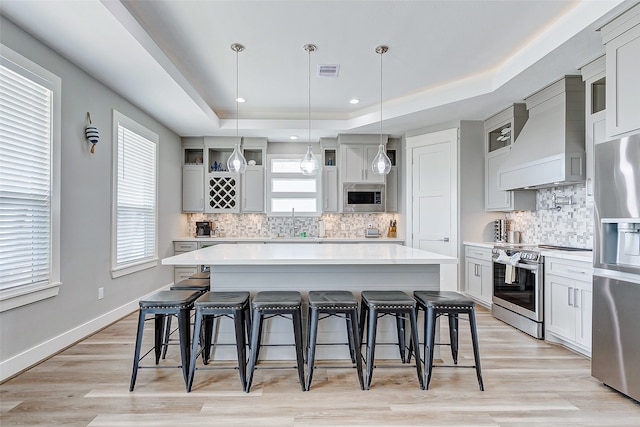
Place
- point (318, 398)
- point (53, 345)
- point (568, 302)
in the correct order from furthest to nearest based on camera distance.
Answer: point (568, 302)
point (53, 345)
point (318, 398)

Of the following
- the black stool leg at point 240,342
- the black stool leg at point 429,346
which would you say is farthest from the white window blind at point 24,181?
the black stool leg at point 429,346

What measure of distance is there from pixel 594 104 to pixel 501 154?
1.36 meters

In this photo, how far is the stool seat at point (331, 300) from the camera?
7.49 ft

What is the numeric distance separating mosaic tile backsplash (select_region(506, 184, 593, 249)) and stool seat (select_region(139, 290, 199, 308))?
3.77m

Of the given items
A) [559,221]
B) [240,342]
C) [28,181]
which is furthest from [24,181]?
[559,221]

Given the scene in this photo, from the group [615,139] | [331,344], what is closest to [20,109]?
[331,344]

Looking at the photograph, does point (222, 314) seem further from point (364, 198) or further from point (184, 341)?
point (364, 198)

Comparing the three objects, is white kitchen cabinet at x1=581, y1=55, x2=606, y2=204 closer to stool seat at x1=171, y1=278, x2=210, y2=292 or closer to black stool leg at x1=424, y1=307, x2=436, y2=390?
black stool leg at x1=424, y1=307, x2=436, y2=390

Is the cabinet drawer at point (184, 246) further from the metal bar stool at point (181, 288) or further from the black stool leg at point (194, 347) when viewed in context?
the black stool leg at point (194, 347)

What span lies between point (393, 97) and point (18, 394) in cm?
472

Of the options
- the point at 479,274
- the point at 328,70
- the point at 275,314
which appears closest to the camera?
the point at 275,314

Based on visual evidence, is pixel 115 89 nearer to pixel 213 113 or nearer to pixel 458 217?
pixel 213 113

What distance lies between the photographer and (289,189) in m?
6.00

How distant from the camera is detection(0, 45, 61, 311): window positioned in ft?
7.94
